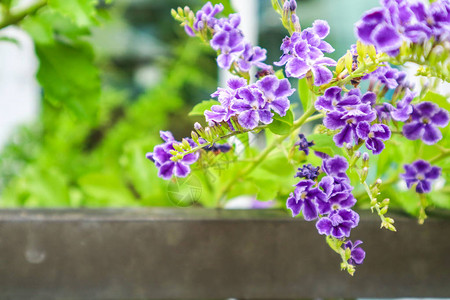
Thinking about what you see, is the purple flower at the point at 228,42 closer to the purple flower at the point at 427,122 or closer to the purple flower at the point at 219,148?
the purple flower at the point at 219,148

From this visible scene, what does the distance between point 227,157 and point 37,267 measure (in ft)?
0.96

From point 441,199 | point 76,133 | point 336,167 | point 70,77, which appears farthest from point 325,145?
point 76,133

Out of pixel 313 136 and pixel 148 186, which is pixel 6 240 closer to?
pixel 148 186

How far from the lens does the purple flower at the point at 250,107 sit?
37 cm

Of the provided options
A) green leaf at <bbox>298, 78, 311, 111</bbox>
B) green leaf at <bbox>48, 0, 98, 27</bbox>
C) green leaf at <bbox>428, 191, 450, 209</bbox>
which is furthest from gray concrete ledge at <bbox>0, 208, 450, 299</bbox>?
green leaf at <bbox>48, 0, 98, 27</bbox>

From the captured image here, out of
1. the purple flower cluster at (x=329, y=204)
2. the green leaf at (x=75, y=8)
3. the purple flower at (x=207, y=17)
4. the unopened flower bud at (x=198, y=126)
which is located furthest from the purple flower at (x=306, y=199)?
the green leaf at (x=75, y=8)

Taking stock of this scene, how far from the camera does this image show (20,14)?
0.68m

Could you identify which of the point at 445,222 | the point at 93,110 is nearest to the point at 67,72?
the point at 93,110

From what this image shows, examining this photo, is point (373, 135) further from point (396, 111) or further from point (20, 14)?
point (20, 14)

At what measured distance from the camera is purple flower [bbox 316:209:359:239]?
0.38m

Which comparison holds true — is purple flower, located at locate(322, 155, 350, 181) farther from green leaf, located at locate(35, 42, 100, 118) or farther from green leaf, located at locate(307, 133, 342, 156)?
green leaf, located at locate(35, 42, 100, 118)

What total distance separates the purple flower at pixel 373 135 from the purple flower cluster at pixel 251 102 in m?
0.07

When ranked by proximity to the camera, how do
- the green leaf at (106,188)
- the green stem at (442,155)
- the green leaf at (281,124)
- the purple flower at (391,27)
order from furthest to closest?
the green leaf at (106,188), the green stem at (442,155), the green leaf at (281,124), the purple flower at (391,27)

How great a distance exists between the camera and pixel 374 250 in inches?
22.0
